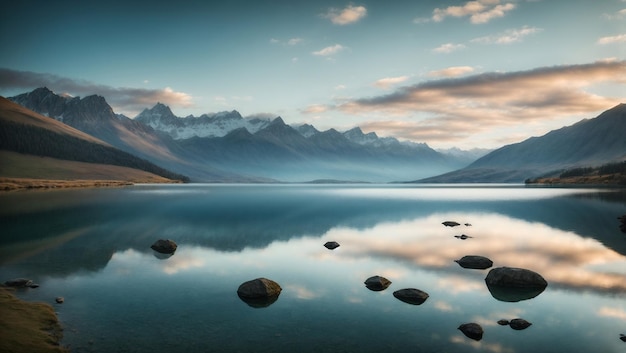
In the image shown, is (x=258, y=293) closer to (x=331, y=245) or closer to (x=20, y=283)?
(x=20, y=283)

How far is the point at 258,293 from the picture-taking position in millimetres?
30953

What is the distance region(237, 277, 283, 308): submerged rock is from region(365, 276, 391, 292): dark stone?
8.31m

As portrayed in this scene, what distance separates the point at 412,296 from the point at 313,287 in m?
8.86

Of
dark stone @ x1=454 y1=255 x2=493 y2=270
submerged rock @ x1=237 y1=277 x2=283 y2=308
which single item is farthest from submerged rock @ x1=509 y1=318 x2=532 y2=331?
dark stone @ x1=454 y1=255 x2=493 y2=270

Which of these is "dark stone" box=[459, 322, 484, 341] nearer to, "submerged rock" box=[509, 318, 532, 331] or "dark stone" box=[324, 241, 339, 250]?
"submerged rock" box=[509, 318, 532, 331]

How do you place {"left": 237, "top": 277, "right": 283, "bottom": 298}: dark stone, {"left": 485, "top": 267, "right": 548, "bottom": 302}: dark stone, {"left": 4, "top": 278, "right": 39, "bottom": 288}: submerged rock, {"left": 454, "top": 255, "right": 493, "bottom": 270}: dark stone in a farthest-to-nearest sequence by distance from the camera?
{"left": 454, "top": 255, "right": 493, "bottom": 270}: dark stone, {"left": 485, "top": 267, "right": 548, "bottom": 302}: dark stone, {"left": 4, "top": 278, "right": 39, "bottom": 288}: submerged rock, {"left": 237, "top": 277, "right": 283, "bottom": 298}: dark stone

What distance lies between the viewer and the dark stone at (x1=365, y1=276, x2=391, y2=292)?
112ft

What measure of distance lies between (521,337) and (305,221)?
219 ft

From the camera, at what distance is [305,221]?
8869 centimetres

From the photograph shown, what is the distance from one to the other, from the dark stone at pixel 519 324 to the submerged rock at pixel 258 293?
17.0 m

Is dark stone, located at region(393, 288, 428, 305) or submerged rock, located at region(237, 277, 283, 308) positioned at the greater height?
dark stone, located at region(393, 288, 428, 305)

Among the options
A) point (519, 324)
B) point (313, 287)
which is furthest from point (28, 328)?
point (519, 324)

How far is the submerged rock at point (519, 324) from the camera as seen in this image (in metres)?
25.0

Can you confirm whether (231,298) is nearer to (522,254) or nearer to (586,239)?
(522,254)
